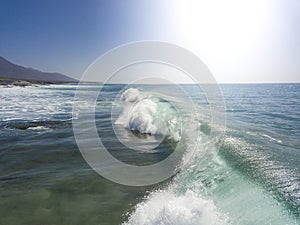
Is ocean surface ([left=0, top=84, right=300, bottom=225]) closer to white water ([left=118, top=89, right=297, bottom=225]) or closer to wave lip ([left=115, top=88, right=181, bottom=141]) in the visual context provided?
white water ([left=118, top=89, right=297, bottom=225])

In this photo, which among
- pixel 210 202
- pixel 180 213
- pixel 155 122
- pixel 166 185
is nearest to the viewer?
pixel 180 213

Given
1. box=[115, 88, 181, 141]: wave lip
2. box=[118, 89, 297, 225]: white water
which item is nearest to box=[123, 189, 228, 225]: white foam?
box=[118, 89, 297, 225]: white water

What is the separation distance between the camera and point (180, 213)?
15.6 ft

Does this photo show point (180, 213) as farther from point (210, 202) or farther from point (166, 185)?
point (166, 185)

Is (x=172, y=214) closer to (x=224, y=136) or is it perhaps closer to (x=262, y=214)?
(x=262, y=214)

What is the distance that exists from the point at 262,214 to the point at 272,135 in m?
7.46

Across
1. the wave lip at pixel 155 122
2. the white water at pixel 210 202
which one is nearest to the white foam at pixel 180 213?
the white water at pixel 210 202

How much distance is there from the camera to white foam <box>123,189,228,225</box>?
464 centimetres

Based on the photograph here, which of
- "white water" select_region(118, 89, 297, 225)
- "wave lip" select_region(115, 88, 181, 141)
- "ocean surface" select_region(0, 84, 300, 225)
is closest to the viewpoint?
"white water" select_region(118, 89, 297, 225)

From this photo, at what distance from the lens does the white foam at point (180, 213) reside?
464cm

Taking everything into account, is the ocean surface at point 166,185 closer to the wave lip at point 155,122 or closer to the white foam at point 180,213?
the white foam at point 180,213

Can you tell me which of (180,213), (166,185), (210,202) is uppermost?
(210,202)

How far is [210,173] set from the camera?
6922 millimetres

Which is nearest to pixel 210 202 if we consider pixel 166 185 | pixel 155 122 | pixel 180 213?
pixel 180 213
